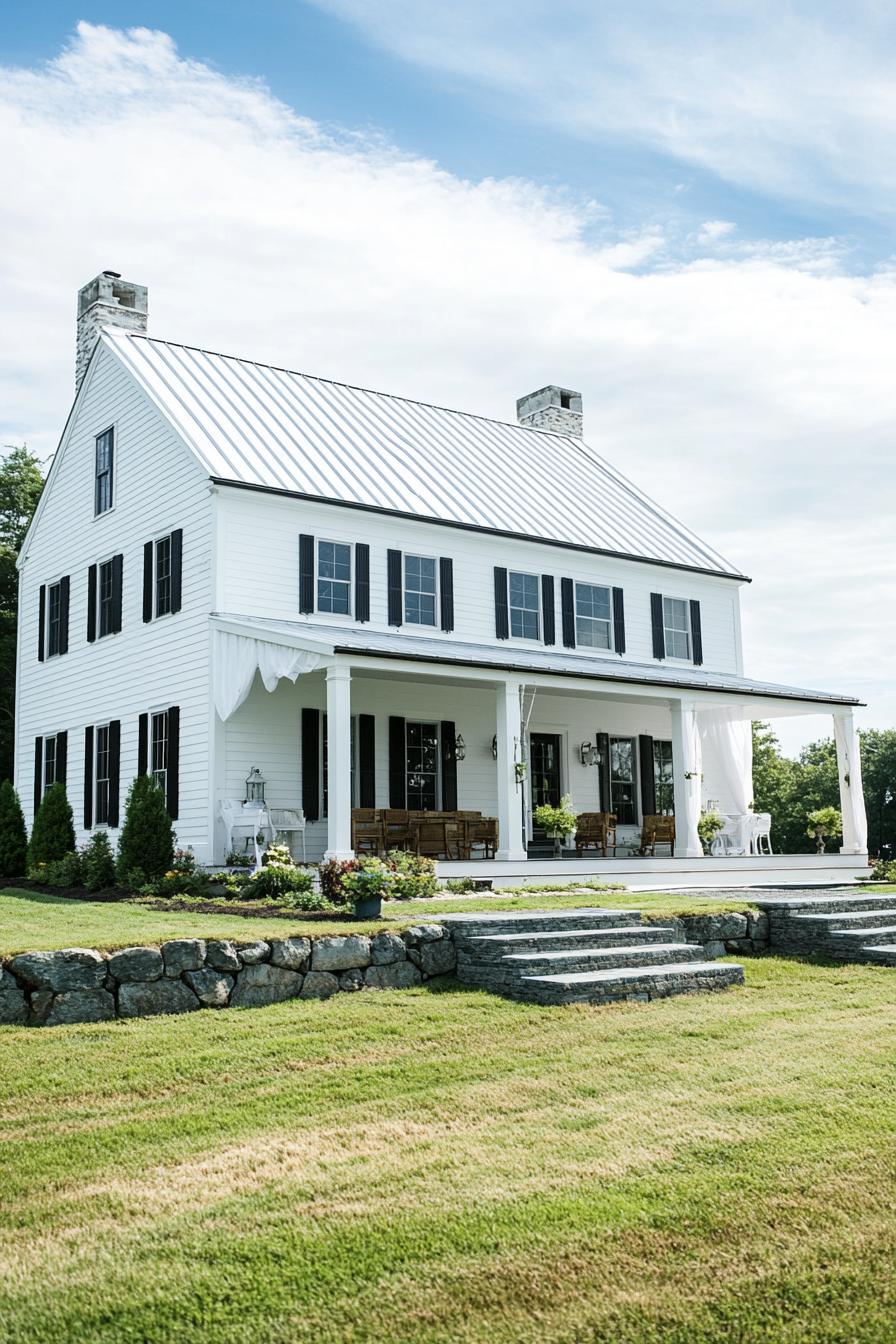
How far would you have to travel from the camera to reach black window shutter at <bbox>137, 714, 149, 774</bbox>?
704 inches

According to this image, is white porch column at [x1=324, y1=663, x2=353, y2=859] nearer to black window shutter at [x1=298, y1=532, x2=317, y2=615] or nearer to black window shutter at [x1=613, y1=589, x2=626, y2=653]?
black window shutter at [x1=298, y1=532, x2=317, y2=615]

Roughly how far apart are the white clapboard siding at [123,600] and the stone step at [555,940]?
313 inches

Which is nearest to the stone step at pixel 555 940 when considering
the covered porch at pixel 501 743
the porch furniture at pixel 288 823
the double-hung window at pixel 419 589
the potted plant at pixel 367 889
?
the potted plant at pixel 367 889

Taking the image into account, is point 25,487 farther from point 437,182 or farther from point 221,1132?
point 221,1132

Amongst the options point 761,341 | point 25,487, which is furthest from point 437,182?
point 25,487

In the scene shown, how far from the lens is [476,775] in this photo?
1941cm

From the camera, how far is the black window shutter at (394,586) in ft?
60.3

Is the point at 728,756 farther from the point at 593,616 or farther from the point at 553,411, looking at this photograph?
the point at 553,411

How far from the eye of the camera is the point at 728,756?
20812mm

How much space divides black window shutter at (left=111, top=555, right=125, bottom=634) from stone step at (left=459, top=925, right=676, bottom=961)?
11.8 meters

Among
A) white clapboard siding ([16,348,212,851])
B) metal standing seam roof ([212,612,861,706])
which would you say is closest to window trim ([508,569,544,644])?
metal standing seam roof ([212,612,861,706])

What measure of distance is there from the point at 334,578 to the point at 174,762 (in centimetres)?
362

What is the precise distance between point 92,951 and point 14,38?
6921 mm

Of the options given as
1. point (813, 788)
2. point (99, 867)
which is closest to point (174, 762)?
point (99, 867)
